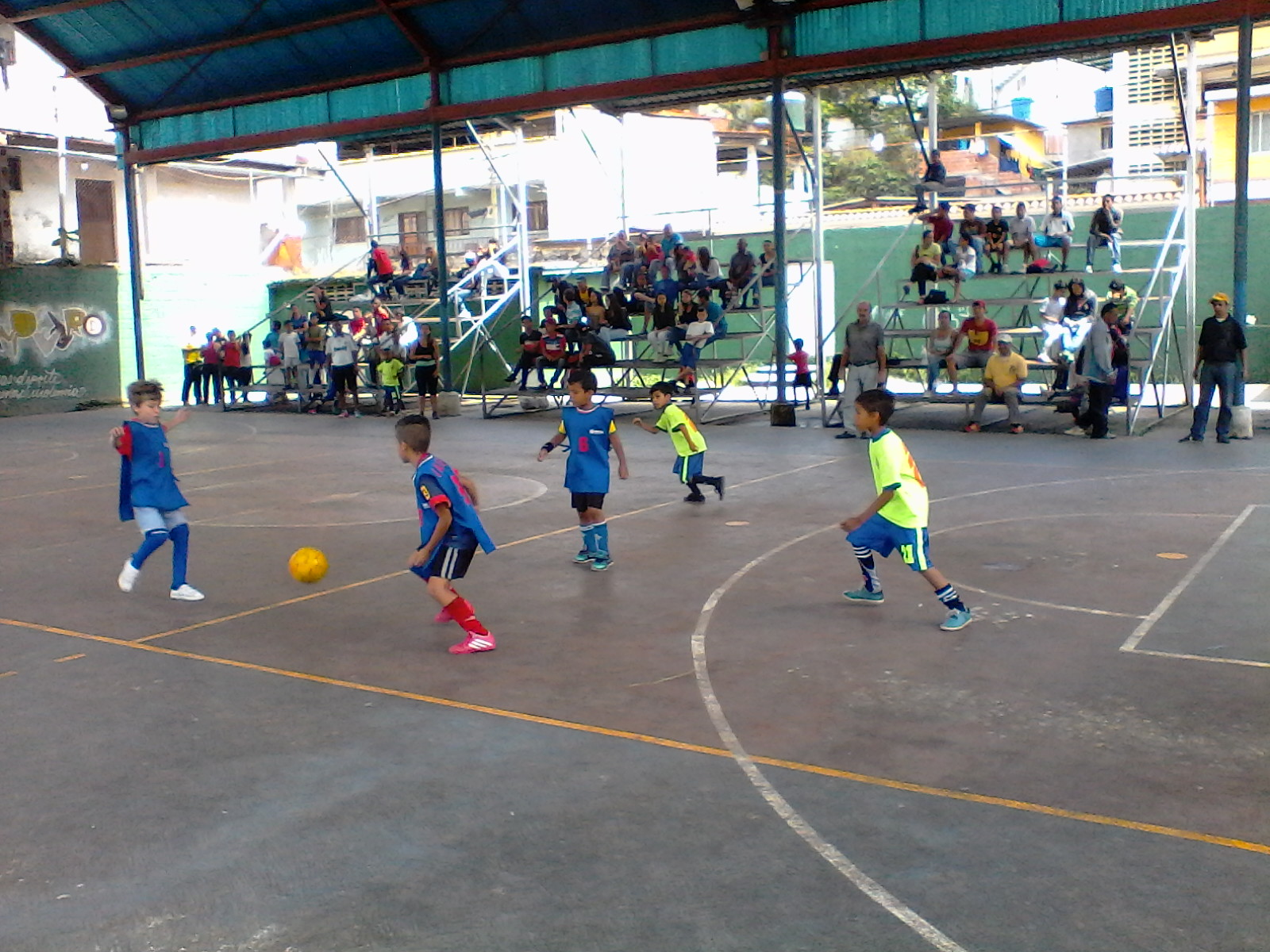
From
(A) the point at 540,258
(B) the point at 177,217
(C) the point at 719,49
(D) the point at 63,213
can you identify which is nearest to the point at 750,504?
(C) the point at 719,49

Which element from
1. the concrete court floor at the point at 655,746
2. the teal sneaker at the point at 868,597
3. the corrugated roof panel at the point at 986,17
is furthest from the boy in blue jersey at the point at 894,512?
the corrugated roof panel at the point at 986,17

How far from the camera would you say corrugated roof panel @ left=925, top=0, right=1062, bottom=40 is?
63.8ft

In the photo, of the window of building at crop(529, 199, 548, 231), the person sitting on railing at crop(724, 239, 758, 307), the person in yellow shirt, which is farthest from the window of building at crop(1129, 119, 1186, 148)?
the person in yellow shirt

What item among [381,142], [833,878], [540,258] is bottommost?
[833,878]

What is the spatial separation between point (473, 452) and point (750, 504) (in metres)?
6.56

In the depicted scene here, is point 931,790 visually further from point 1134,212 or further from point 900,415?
point 1134,212

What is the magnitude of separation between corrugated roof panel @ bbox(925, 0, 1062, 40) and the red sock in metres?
15.5

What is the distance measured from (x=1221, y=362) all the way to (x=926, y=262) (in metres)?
6.46

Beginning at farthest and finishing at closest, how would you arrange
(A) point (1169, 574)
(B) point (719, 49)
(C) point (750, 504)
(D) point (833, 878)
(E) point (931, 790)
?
1. (B) point (719, 49)
2. (C) point (750, 504)
3. (A) point (1169, 574)
4. (E) point (931, 790)
5. (D) point (833, 878)

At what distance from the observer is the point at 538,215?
39781 mm

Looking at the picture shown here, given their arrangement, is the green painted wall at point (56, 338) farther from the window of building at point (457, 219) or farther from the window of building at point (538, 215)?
the window of building at point (538, 215)

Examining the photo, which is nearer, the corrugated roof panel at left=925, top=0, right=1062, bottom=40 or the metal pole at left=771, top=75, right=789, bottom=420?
the corrugated roof panel at left=925, top=0, right=1062, bottom=40

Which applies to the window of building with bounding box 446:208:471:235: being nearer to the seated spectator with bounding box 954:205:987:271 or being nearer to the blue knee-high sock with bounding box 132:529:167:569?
the seated spectator with bounding box 954:205:987:271

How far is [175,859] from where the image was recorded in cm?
490
